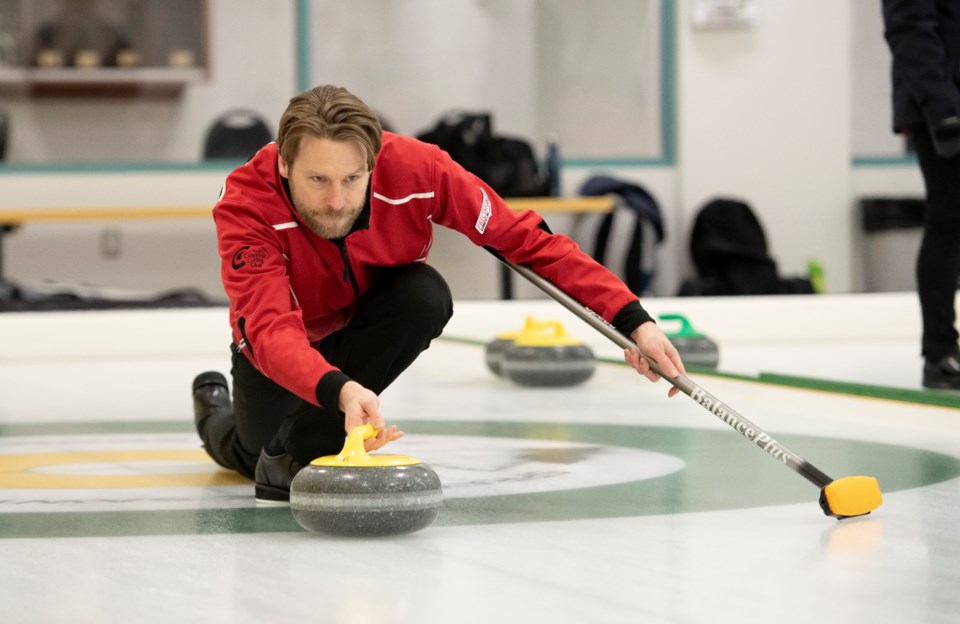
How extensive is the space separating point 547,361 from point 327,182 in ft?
6.40

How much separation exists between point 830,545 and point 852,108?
6019mm

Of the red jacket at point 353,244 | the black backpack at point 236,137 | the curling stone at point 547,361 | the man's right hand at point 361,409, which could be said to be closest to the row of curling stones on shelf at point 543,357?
the curling stone at point 547,361

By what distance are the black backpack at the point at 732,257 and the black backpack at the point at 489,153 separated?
0.83 meters

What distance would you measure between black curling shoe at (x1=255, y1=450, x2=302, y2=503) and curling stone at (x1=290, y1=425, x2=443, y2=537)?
289 millimetres

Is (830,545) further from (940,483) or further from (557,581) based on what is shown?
(940,483)

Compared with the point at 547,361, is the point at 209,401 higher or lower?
higher

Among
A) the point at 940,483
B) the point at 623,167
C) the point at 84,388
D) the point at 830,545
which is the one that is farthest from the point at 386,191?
the point at 623,167

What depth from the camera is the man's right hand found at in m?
1.61

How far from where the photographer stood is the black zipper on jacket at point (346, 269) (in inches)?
73.6

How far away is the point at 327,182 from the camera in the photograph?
172 centimetres

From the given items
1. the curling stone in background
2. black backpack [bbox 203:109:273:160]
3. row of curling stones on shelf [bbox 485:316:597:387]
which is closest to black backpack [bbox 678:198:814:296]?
black backpack [bbox 203:109:273:160]

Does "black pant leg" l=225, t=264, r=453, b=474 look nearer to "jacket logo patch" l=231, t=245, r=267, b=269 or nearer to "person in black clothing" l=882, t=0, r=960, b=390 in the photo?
"jacket logo patch" l=231, t=245, r=267, b=269

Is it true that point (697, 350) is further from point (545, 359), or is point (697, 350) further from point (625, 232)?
point (625, 232)

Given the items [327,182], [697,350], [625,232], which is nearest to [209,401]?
[327,182]
